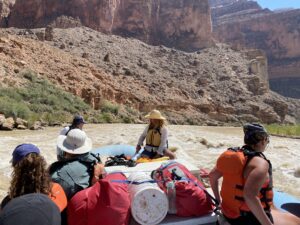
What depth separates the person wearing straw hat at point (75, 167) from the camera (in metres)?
3.28

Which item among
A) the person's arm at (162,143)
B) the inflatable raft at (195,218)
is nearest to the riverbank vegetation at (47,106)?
the person's arm at (162,143)

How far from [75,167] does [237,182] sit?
1437mm

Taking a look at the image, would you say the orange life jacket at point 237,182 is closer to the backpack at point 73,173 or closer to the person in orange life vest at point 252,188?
the person in orange life vest at point 252,188

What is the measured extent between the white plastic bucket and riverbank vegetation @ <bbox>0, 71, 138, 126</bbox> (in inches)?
523

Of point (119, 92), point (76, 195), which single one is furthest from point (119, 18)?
point (76, 195)

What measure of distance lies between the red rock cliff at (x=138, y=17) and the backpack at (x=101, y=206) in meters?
45.7

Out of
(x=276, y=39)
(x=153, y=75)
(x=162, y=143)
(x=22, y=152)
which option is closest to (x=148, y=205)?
(x=22, y=152)

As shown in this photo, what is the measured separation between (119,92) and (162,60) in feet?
55.7

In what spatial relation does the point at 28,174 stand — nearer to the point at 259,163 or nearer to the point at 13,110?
the point at 259,163

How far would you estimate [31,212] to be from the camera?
86.1 inches

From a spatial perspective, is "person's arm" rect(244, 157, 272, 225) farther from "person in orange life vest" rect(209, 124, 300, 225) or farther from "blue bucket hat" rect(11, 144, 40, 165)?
"blue bucket hat" rect(11, 144, 40, 165)

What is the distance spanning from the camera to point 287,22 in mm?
86812

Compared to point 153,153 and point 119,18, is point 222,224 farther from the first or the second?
point 119,18

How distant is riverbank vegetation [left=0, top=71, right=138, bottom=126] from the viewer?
17367mm
